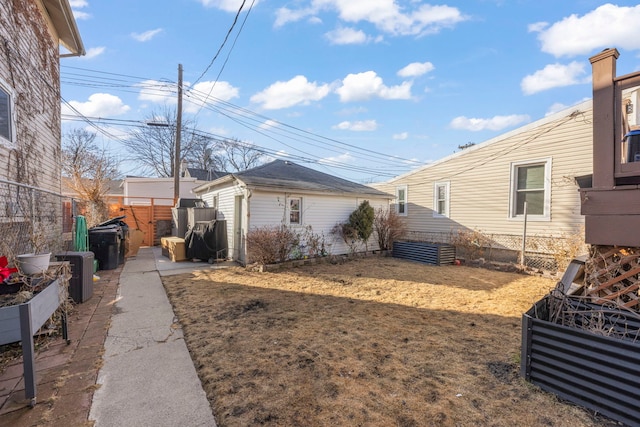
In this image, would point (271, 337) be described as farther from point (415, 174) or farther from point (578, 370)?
point (415, 174)

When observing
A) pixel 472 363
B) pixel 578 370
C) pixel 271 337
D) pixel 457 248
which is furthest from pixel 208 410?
pixel 457 248

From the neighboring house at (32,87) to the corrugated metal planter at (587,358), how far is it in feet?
22.6

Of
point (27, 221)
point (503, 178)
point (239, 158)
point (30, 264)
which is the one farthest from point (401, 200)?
point (239, 158)

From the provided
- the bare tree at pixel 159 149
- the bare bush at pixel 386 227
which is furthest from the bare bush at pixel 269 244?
the bare tree at pixel 159 149

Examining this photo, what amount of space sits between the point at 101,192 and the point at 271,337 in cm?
1114

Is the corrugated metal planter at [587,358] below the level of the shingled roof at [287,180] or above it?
below

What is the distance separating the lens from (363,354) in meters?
3.08

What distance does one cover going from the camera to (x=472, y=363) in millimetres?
2902

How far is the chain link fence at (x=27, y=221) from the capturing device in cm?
381

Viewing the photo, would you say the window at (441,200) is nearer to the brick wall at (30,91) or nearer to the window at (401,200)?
the window at (401,200)

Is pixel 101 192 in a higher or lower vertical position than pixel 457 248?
higher

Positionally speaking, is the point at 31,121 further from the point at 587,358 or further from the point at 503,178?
the point at 503,178

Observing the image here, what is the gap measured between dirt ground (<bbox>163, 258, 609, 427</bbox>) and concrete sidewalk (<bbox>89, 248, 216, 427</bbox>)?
0.14 metres

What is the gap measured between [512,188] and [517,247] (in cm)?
178
